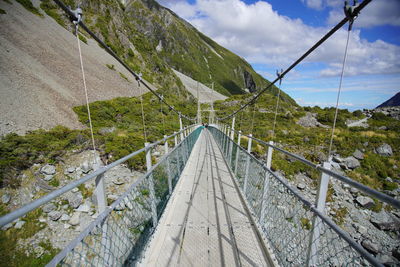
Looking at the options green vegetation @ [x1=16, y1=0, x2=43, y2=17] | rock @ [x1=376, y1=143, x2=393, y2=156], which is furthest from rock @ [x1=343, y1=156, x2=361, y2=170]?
green vegetation @ [x1=16, y1=0, x2=43, y2=17]

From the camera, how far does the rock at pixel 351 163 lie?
11.8m

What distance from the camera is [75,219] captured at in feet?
18.7

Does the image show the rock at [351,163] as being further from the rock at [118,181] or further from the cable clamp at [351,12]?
the cable clamp at [351,12]

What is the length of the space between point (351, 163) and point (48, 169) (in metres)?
15.1

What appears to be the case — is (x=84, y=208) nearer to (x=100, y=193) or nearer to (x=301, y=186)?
(x=100, y=193)

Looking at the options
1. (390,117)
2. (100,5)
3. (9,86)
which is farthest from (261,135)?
(100,5)

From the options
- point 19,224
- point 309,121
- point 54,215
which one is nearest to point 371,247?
point 54,215

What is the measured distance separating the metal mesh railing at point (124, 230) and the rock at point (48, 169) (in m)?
5.93

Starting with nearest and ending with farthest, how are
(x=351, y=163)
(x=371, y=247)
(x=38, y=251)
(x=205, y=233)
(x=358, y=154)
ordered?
(x=205, y=233) → (x=38, y=251) → (x=371, y=247) → (x=351, y=163) → (x=358, y=154)

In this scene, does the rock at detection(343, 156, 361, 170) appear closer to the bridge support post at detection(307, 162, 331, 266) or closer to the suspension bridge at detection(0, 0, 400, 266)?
the suspension bridge at detection(0, 0, 400, 266)

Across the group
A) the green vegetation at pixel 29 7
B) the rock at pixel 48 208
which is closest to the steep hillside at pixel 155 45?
the green vegetation at pixel 29 7

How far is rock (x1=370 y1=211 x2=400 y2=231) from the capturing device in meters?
7.46

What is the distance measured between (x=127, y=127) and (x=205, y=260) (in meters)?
13.8

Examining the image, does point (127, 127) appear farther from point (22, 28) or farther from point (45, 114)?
point (22, 28)
